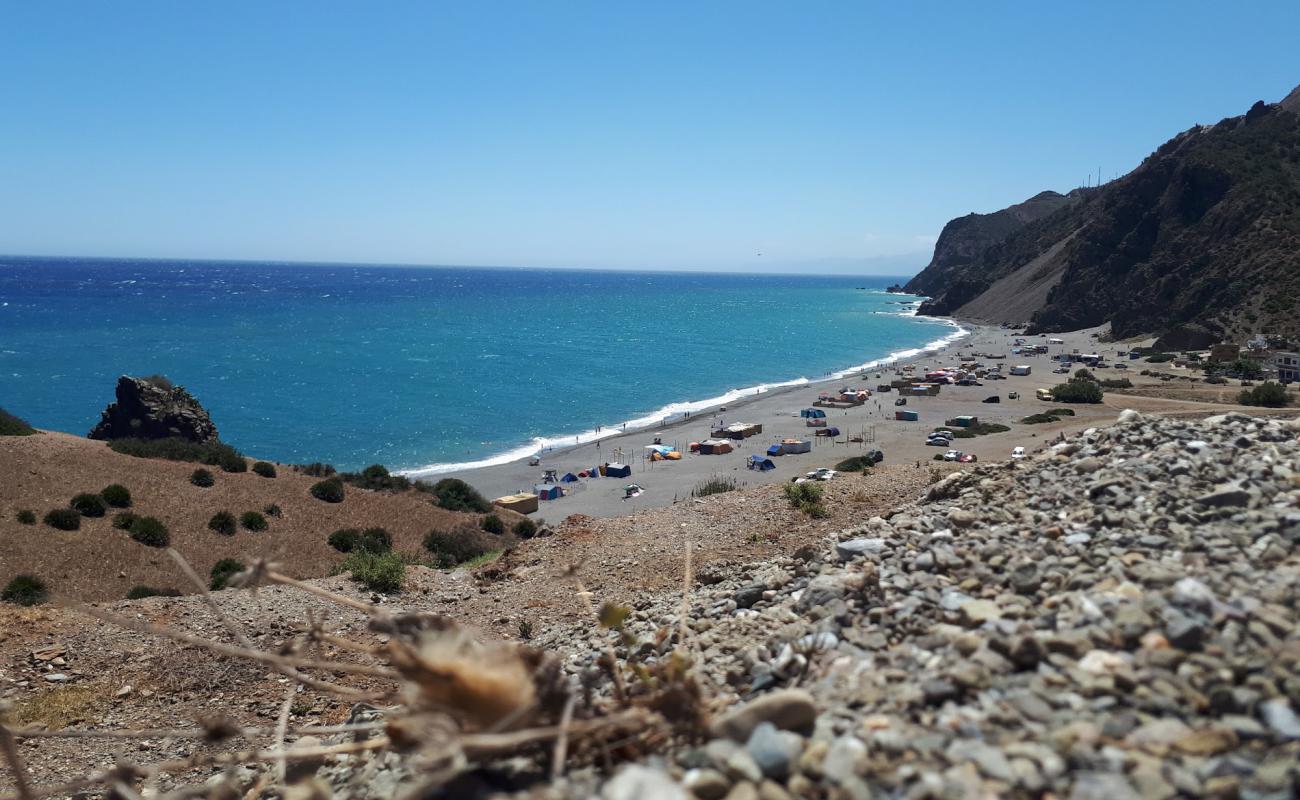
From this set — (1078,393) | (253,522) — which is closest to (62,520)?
(253,522)

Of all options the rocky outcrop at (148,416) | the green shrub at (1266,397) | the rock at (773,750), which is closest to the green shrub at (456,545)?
the rock at (773,750)

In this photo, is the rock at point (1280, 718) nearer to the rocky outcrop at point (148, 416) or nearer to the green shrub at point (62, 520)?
the green shrub at point (62, 520)

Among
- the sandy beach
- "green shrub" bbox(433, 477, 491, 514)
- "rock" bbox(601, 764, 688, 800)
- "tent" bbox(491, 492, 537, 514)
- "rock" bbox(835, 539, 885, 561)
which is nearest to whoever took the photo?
"rock" bbox(601, 764, 688, 800)

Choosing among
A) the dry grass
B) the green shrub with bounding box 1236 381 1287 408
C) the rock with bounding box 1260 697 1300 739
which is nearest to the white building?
the green shrub with bounding box 1236 381 1287 408

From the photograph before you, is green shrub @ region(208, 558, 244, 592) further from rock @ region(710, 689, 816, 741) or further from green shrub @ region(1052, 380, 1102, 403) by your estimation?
green shrub @ region(1052, 380, 1102, 403)

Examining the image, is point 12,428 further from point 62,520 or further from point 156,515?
point 62,520
